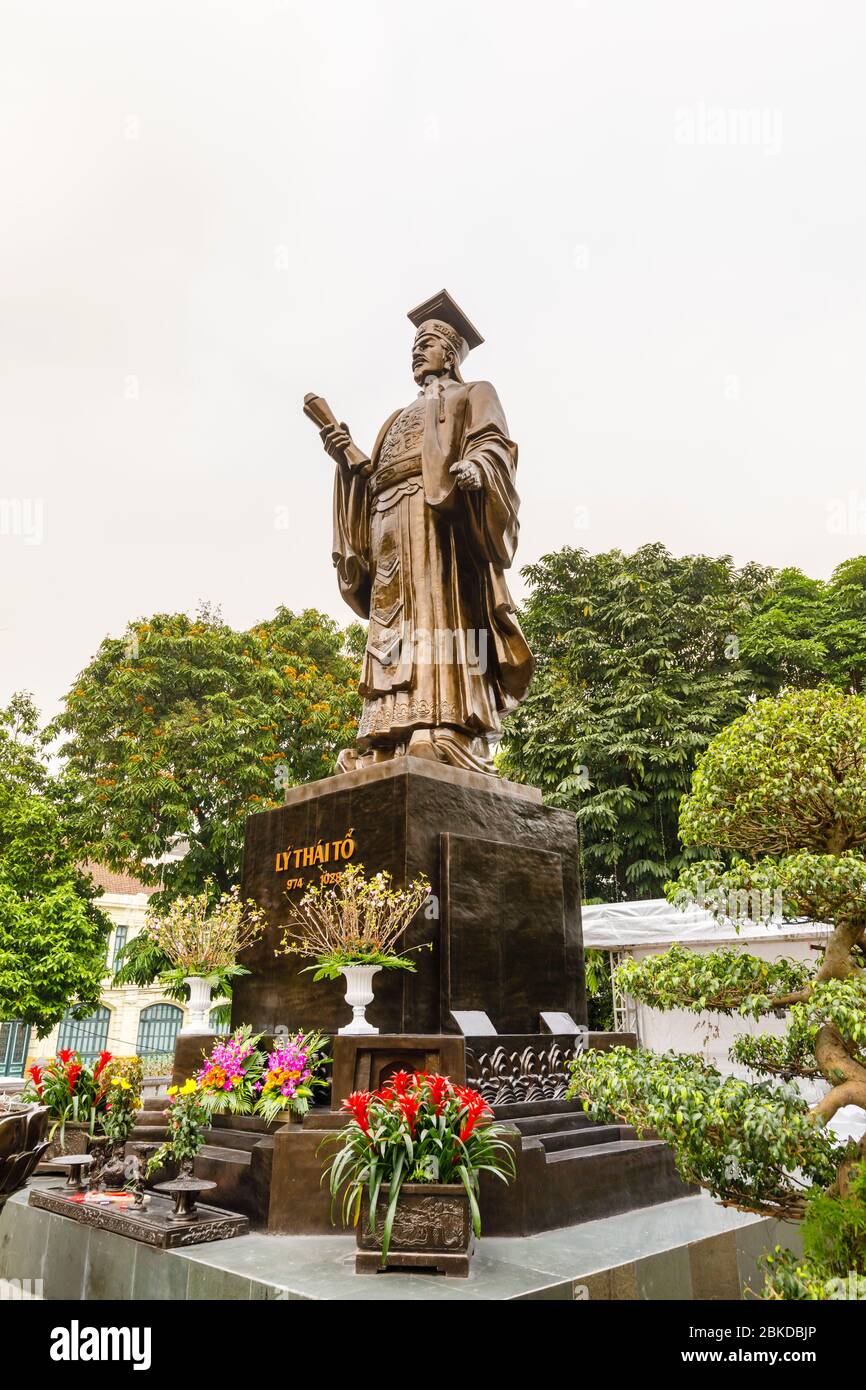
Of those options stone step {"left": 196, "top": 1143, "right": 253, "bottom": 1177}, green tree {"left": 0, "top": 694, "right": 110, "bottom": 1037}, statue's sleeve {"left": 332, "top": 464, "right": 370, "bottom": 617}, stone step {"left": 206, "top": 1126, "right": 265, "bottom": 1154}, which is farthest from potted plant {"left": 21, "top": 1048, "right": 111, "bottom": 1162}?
green tree {"left": 0, "top": 694, "right": 110, "bottom": 1037}

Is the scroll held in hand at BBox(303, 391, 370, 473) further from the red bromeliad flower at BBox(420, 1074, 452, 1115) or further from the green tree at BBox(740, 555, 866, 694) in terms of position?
the green tree at BBox(740, 555, 866, 694)

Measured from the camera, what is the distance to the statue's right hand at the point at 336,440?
8.02m

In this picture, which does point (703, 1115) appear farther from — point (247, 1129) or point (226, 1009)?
point (226, 1009)

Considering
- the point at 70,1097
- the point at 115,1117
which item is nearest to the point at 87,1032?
the point at 70,1097

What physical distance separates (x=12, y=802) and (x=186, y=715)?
4.15m

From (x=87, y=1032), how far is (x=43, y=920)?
15.0 metres

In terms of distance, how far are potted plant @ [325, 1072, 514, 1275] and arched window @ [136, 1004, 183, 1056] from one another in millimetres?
29022

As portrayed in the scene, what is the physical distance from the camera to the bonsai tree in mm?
3375

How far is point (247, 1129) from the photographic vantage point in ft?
16.8

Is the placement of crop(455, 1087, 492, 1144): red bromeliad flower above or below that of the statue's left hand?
below

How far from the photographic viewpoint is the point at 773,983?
156 inches

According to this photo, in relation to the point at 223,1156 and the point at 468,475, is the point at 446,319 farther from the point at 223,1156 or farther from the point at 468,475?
the point at 223,1156

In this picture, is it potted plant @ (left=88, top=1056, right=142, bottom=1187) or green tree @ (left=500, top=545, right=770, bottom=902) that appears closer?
potted plant @ (left=88, top=1056, right=142, bottom=1187)
